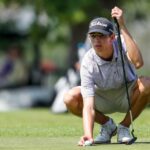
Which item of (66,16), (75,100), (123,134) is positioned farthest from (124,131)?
(66,16)

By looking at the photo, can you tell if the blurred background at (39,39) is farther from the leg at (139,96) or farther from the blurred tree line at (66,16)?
the leg at (139,96)

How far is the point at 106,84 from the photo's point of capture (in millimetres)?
9664

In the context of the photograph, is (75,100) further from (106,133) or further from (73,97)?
(106,133)

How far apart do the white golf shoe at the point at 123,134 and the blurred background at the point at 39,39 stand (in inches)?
489

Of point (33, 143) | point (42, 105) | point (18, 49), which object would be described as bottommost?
point (33, 143)

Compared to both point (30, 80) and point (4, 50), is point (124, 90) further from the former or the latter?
point (4, 50)

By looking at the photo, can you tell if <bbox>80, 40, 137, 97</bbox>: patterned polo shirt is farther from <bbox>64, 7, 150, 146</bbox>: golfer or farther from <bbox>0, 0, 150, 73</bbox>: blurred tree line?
<bbox>0, 0, 150, 73</bbox>: blurred tree line

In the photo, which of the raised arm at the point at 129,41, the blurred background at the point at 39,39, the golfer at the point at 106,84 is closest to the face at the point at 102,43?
the golfer at the point at 106,84

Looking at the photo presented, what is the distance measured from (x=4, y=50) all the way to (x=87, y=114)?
65.2 ft

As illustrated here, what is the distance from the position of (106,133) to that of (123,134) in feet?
1.13

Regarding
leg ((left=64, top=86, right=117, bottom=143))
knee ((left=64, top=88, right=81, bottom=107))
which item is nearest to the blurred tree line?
leg ((left=64, top=86, right=117, bottom=143))

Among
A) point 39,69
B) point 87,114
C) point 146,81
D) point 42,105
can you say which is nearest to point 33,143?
point 87,114

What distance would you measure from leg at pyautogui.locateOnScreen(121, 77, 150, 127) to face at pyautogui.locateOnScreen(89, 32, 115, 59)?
0.50 meters

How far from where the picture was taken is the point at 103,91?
32.4ft
